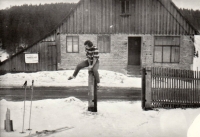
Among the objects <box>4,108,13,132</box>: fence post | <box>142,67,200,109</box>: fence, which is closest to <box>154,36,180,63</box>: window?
<box>142,67,200,109</box>: fence

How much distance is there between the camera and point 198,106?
5.74 metres

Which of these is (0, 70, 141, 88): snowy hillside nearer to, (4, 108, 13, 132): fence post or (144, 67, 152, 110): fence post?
(144, 67, 152, 110): fence post

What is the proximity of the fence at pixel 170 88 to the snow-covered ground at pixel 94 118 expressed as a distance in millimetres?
244

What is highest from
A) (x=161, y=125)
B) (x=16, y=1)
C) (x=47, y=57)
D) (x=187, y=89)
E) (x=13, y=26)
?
(x=16, y=1)

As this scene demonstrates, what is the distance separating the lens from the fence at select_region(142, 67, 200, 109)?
19.3 ft

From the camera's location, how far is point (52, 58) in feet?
21.3

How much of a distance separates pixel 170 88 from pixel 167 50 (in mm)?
2002

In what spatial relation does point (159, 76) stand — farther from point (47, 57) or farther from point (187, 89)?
point (47, 57)

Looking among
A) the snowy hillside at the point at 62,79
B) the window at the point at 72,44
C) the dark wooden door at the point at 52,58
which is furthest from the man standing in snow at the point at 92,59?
the window at the point at 72,44

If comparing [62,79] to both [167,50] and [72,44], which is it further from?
[167,50]

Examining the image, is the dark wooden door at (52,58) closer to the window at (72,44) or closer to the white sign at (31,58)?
the white sign at (31,58)

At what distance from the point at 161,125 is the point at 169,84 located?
50.4 inches

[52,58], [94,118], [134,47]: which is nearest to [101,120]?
[94,118]

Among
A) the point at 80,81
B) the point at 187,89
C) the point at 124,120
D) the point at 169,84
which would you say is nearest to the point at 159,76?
the point at 169,84
